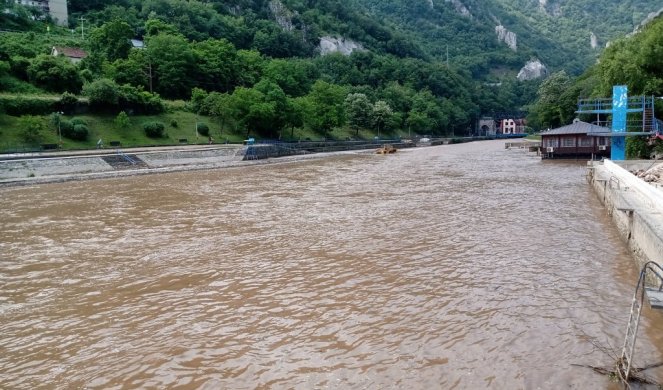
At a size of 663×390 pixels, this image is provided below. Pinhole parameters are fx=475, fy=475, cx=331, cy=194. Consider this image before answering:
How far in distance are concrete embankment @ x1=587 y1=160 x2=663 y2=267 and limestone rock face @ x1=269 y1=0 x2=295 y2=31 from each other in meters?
142

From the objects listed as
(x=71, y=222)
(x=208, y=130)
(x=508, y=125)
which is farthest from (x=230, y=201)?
(x=508, y=125)

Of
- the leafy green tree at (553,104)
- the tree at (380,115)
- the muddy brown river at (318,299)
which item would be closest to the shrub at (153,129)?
the muddy brown river at (318,299)

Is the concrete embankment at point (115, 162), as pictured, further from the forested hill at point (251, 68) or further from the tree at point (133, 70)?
the tree at point (133, 70)

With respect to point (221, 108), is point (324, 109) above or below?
above

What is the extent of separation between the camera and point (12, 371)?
7039 mm

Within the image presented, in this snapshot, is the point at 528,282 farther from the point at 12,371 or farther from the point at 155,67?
the point at 155,67

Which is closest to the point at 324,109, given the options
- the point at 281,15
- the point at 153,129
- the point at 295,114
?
the point at 295,114

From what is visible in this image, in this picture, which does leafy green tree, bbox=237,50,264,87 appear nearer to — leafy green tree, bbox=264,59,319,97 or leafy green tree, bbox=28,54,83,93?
leafy green tree, bbox=264,59,319,97

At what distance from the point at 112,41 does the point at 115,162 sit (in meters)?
38.6

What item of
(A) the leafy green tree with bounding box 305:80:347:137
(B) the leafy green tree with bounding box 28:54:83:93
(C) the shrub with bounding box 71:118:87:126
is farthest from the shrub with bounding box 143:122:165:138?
(A) the leafy green tree with bounding box 305:80:347:137

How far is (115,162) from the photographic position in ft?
127

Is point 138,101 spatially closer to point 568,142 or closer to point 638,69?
point 568,142

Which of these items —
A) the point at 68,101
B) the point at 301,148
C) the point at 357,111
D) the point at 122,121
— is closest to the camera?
the point at 68,101

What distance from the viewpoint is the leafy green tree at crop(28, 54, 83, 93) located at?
171 feet
